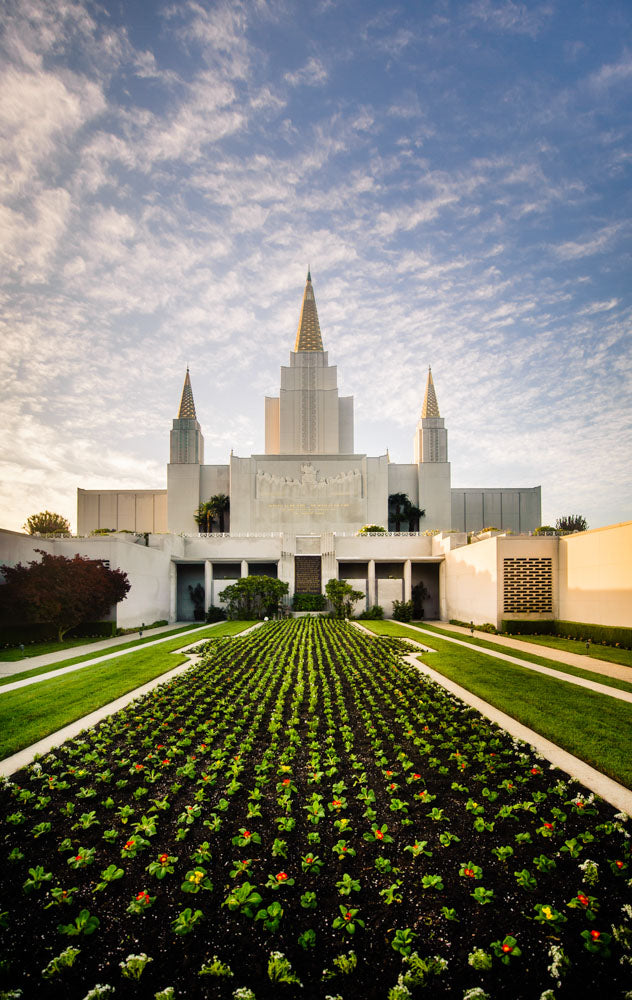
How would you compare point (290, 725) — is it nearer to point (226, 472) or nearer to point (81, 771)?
point (81, 771)

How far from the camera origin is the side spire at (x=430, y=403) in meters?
54.6

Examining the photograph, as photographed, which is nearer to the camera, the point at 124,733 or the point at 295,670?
the point at 124,733

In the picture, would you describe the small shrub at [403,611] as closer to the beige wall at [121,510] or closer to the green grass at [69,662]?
the green grass at [69,662]

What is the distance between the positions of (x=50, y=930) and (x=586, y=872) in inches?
150

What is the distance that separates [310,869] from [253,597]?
25.4m

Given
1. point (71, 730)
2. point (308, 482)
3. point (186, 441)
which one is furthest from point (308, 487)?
point (71, 730)

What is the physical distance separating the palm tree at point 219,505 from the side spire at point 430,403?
24264mm

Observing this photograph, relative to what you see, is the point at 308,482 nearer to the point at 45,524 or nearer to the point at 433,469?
the point at 433,469

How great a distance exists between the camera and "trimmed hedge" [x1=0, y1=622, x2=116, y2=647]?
1761cm

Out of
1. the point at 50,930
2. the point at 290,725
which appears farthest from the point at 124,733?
the point at 50,930

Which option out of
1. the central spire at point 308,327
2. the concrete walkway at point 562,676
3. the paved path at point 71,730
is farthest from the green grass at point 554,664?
the central spire at point 308,327

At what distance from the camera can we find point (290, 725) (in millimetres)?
7020

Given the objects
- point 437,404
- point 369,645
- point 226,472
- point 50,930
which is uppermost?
point 437,404

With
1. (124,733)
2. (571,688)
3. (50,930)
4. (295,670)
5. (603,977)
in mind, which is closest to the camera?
(603,977)
